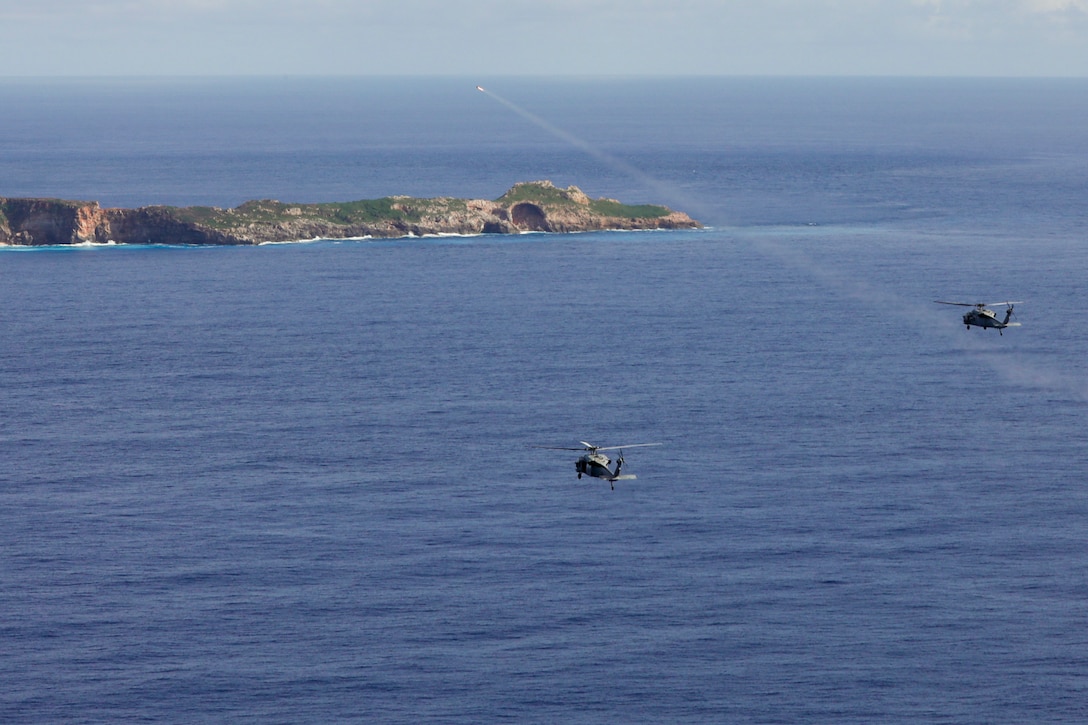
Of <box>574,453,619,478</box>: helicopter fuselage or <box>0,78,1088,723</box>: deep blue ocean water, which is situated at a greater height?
<box>574,453,619,478</box>: helicopter fuselage

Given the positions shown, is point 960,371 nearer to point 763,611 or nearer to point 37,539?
point 763,611

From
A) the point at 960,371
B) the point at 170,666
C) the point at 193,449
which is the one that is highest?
the point at 960,371

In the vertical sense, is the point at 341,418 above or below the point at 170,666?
above

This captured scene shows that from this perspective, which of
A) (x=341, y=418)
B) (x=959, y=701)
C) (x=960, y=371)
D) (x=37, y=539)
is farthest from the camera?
(x=960, y=371)

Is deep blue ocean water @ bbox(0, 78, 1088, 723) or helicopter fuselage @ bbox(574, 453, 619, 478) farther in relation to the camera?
deep blue ocean water @ bbox(0, 78, 1088, 723)

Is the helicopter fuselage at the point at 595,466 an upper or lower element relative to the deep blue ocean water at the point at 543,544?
upper

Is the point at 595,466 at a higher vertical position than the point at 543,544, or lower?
higher

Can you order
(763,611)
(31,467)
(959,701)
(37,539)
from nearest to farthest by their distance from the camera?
(959,701) → (763,611) → (37,539) → (31,467)

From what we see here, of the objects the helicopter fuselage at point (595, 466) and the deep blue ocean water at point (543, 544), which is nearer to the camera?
the helicopter fuselage at point (595, 466)

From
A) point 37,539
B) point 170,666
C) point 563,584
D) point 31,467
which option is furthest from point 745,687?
point 31,467

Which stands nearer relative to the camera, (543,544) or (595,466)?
(595,466)

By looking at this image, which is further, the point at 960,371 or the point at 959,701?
the point at 960,371
